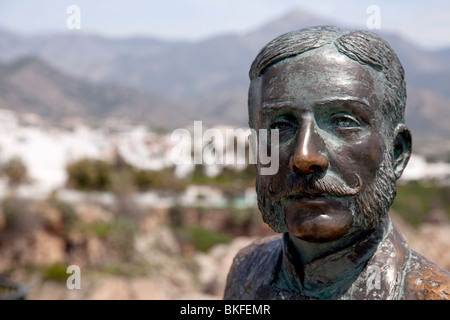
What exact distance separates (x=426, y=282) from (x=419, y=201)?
3671cm

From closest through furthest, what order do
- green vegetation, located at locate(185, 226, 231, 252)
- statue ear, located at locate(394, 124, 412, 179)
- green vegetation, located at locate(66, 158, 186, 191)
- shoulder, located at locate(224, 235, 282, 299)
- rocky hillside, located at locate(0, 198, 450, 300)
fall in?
statue ear, located at locate(394, 124, 412, 179) → shoulder, located at locate(224, 235, 282, 299) → rocky hillside, located at locate(0, 198, 450, 300) → green vegetation, located at locate(185, 226, 231, 252) → green vegetation, located at locate(66, 158, 186, 191)

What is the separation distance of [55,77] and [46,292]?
128 metres

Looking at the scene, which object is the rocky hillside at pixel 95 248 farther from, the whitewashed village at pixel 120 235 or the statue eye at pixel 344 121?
the statue eye at pixel 344 121

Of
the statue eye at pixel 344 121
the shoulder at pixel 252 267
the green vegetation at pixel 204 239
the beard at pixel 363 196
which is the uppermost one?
the statue eye at pixel 344 121

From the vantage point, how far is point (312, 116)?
7.26ft

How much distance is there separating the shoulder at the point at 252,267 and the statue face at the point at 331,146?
0.54 m

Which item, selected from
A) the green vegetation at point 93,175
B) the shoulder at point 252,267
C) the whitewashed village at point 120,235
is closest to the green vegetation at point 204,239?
the whitewashed village at point 120,235

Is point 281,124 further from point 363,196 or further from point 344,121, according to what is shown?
point 363,196

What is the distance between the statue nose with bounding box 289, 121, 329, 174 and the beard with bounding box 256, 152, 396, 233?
6 cm

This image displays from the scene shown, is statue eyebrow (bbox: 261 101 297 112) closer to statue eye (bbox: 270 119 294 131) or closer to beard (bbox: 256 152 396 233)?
statue eye (bbox: 270 119 294 131)

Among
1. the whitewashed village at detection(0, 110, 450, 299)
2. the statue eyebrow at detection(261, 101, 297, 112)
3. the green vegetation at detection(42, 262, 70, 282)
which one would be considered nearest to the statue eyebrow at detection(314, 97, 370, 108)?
the statue eyebrow at detection(261, 101, 297, 112)

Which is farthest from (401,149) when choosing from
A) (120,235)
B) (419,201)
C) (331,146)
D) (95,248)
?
(419,201)

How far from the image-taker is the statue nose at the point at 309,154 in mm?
2137

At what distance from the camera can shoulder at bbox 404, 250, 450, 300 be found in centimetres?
220
